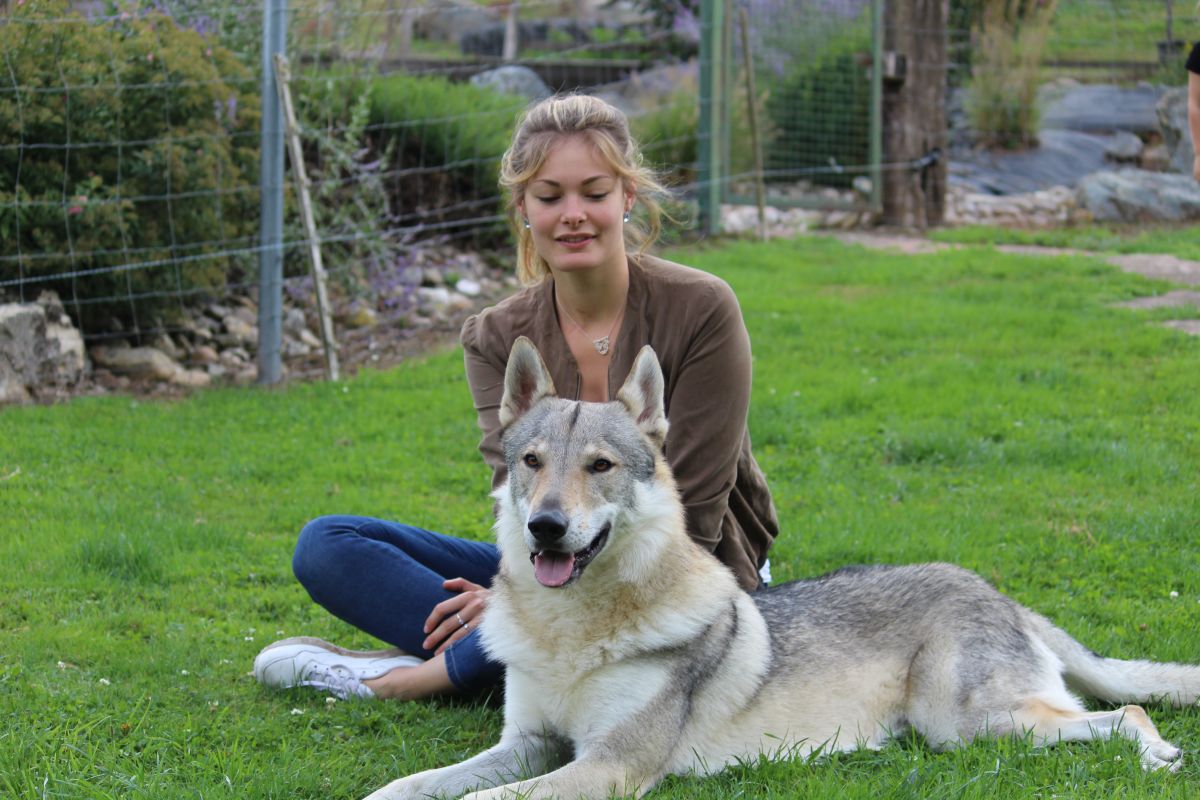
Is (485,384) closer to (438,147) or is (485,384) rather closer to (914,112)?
(438,147)

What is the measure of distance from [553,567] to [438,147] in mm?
8444

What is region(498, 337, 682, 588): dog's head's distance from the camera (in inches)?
143

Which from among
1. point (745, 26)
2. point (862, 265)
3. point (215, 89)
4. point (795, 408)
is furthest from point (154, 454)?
point (745, 26)

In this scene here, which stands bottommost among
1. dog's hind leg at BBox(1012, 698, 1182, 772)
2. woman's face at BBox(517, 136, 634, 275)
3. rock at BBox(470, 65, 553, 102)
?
dog's hind leg at BBox(1012, 698, 1182, 772)

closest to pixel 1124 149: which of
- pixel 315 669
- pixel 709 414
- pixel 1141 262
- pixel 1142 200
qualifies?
pixel 1142 200

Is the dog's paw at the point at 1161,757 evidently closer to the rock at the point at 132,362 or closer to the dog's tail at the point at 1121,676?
the dog's tail at the point at 1121,676

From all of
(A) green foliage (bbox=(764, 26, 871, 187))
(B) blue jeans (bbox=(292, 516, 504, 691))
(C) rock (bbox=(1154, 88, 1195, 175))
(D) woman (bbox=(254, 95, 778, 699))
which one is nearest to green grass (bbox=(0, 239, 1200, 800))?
(D) woman (bbox=(254, 95, 778, 699))

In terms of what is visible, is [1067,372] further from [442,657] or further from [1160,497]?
[442,657]

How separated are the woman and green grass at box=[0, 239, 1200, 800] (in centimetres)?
24

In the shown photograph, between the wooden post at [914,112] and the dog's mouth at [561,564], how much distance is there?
11.5 m

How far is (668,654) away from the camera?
387cm

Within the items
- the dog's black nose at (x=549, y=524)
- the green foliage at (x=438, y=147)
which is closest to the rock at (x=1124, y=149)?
the green foliage at (x=438, y=147)

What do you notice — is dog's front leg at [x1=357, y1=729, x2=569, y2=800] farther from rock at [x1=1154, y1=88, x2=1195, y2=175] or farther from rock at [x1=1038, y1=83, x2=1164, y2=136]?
rock at [x1=1038, y1=83, x2=1164, y2=136]

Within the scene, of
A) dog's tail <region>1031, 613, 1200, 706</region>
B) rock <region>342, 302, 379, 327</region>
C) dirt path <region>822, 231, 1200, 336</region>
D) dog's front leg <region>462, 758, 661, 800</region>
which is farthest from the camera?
rock <region>342, 302, 379, 327</region>
